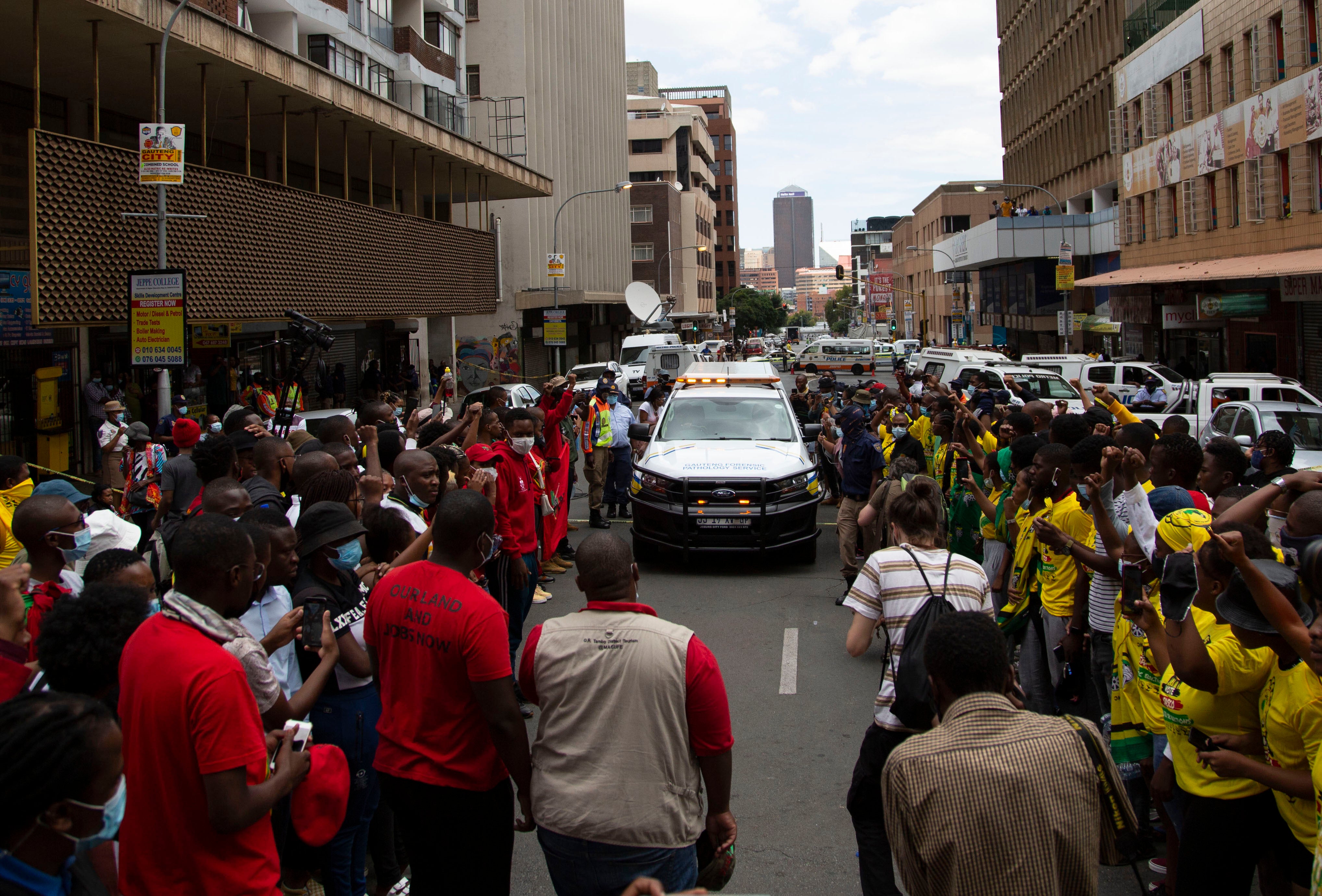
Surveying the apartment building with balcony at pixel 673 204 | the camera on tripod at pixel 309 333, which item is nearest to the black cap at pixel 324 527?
the camera on tripod at pixel 309 333

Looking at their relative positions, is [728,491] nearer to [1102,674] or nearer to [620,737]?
[1102,674]

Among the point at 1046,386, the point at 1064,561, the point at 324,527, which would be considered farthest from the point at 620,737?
the point at 1046,386

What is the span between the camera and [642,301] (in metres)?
40.8

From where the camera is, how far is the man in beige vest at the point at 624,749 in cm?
325

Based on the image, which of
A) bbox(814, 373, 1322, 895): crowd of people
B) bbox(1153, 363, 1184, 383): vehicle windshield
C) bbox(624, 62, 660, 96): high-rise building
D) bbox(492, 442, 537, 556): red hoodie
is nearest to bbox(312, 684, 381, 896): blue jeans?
bbox(814, 373, 1322, 895): crowd of people

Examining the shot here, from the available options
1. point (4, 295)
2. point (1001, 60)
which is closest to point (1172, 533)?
point (4, 295)

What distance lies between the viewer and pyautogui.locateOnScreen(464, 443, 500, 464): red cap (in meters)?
7.58

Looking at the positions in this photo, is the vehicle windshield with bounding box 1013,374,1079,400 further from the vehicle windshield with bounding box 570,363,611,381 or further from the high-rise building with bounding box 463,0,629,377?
the high-rise building with bounding box 463,0,629,377

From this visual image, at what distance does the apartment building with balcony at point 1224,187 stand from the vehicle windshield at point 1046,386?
4.69 meters

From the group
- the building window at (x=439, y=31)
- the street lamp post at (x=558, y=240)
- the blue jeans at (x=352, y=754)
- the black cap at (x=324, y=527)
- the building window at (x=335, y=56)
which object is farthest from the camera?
the street lamp post at (x=558, y=240)

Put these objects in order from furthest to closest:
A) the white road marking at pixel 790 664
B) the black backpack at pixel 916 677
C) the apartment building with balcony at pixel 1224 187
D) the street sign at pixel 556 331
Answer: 1. the street sign at pixel 556 331
2. the apartment building with balcony at pixel 1224 187
3. the white road marking at pixel 790 664
4. the black backpack at pixel 916 677

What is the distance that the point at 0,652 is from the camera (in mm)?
3400

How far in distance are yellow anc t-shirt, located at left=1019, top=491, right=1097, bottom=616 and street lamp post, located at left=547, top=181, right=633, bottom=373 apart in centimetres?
3012

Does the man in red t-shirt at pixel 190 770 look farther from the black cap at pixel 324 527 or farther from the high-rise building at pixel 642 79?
the high-rise building at pixel 642 79
